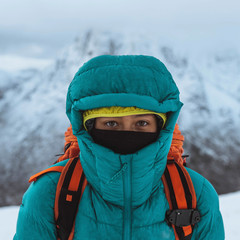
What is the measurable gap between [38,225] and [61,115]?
2773 inches

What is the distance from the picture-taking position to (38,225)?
1.82 metres

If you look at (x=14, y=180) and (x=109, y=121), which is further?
(x=14, y=180)

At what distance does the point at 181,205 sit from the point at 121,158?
1.86 feet

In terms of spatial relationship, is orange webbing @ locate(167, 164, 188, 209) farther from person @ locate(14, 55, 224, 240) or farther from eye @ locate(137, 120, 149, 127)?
eye @ locate(137, 120, 149, 127)

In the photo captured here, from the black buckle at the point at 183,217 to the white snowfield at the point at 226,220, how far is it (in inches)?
191

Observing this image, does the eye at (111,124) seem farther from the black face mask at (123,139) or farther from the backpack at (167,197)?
the backpack at (167,197)

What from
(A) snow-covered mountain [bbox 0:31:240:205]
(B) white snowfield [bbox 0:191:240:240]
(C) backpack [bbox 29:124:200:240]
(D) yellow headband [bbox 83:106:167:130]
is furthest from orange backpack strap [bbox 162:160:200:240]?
(A) snow-covered mountain [bbox 0:31:240:205]

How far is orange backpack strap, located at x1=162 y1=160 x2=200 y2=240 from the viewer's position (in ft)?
6.13

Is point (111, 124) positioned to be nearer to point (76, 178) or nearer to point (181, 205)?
point (76, 178)

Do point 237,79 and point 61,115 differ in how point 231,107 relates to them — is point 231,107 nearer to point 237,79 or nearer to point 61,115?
point 237,79

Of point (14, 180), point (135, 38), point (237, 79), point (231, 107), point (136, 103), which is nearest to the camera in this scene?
point (136, 103)

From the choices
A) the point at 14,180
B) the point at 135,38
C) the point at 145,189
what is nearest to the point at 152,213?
the point at 145,189

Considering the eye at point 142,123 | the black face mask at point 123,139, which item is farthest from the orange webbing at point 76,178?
the eye at point 142,123

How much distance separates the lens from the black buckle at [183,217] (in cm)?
186
